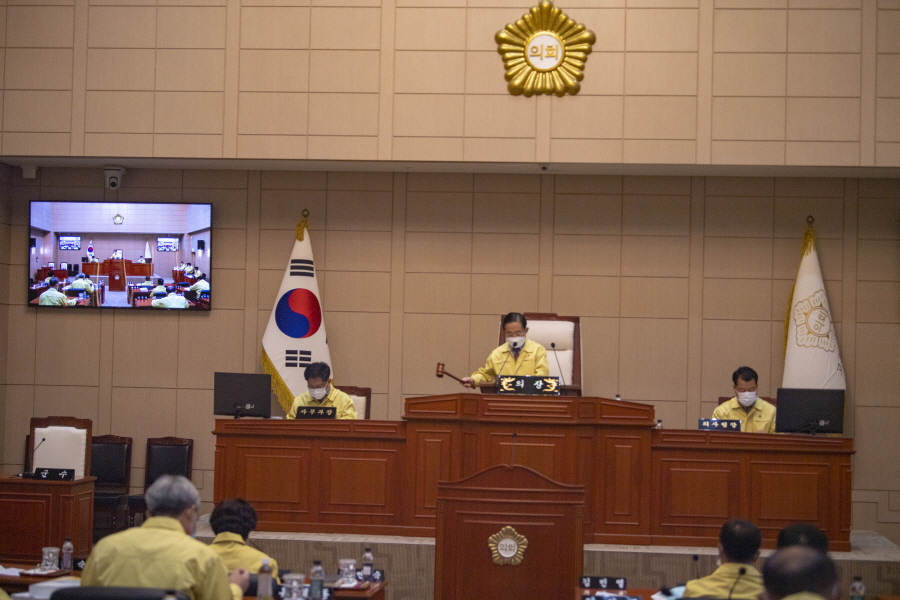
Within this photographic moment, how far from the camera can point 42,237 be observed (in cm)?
928

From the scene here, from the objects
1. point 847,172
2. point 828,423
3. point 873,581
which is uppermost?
point 847,172

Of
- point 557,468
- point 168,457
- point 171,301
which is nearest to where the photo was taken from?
point 557,468

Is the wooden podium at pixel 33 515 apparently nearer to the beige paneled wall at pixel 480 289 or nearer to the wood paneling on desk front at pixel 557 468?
the wood paneling on desk front at pixel 557 468

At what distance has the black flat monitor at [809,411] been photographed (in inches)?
264

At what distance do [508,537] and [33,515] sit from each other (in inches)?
154

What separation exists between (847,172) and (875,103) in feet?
2.15

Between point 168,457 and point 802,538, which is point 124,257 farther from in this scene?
point 802,538

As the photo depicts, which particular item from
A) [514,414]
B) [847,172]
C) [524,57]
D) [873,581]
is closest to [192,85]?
[524,57]

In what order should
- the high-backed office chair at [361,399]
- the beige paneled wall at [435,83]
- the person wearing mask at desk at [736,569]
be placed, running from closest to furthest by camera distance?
the person wearing mask at desk at [736,569], the high-backed office chair at [361,399], the beige paneled wall at [435,83]

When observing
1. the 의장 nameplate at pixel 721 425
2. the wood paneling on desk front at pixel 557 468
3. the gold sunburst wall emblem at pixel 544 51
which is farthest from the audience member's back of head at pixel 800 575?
the gold sunburst wall emblem at pixel 544 51

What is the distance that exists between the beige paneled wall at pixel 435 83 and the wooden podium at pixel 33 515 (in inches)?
125

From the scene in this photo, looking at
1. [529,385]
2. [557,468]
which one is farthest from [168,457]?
[557,468]

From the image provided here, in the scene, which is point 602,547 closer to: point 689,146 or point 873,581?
point 873,581

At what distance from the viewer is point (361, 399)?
8133 mm
